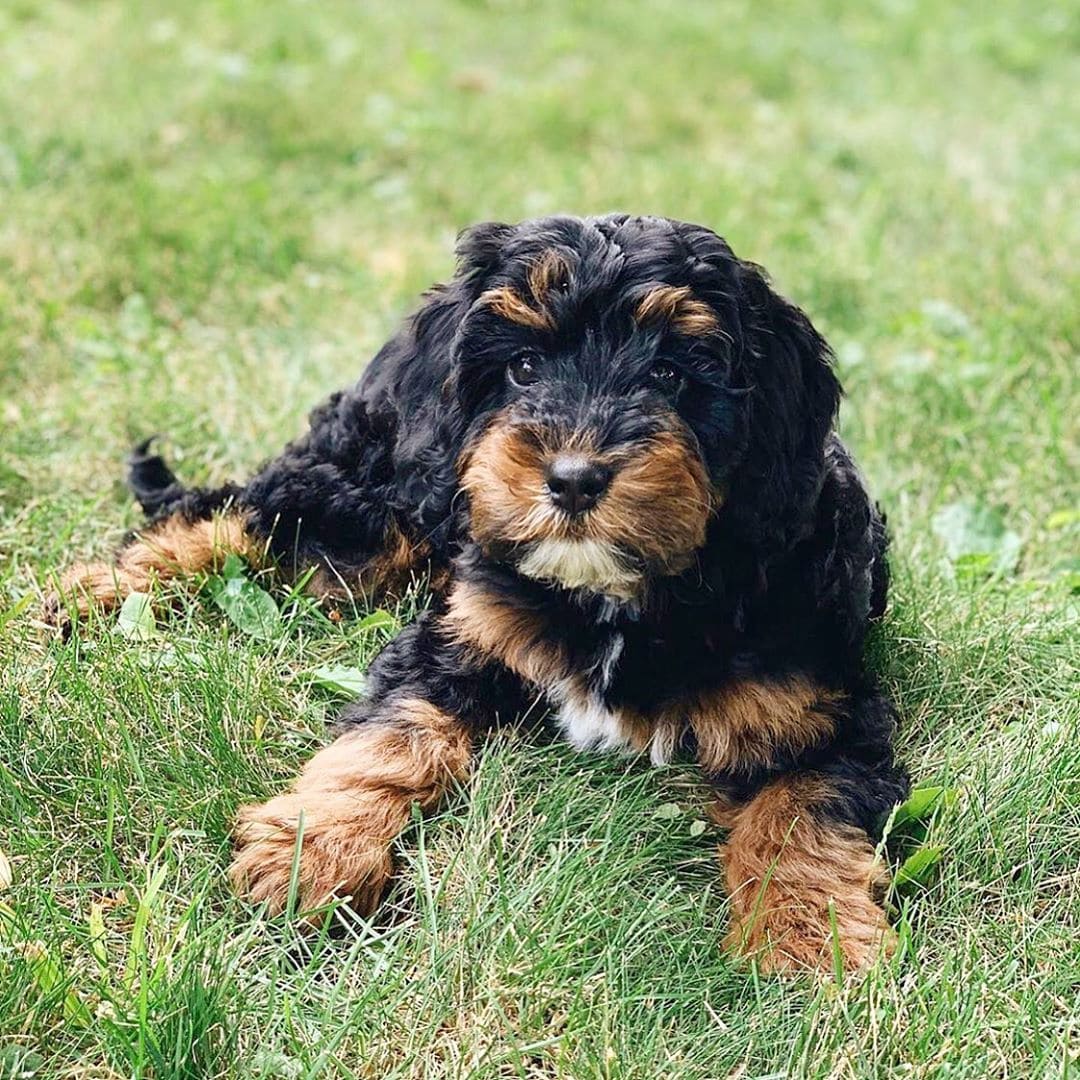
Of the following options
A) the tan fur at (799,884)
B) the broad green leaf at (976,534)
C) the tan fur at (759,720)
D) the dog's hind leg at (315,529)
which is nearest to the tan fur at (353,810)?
the tan fur at (759,720)

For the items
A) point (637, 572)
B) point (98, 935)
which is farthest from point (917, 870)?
point (98, 935)

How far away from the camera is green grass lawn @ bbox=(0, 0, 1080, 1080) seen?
8.43 ft

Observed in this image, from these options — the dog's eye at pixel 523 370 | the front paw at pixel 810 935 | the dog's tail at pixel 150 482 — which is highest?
the dog's eye at pixel 523 370

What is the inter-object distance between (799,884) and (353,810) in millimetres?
987

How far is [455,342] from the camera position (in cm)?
316

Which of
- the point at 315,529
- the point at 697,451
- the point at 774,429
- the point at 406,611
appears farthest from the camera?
the point at 315,529

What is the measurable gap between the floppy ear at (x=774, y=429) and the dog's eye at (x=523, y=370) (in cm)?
47

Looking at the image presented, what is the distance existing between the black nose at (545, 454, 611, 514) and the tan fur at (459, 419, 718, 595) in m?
0.02

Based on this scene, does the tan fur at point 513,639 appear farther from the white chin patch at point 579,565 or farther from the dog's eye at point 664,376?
the dog's eye at point 664,376

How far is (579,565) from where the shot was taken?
2.88 m

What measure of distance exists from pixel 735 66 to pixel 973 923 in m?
8.30

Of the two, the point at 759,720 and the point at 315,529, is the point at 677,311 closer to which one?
the point at 759,720

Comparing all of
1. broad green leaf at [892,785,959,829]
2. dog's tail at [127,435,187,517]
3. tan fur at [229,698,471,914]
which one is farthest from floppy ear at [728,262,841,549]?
dog's tail at [127,435,187,517]

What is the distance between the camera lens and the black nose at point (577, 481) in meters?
2.73
